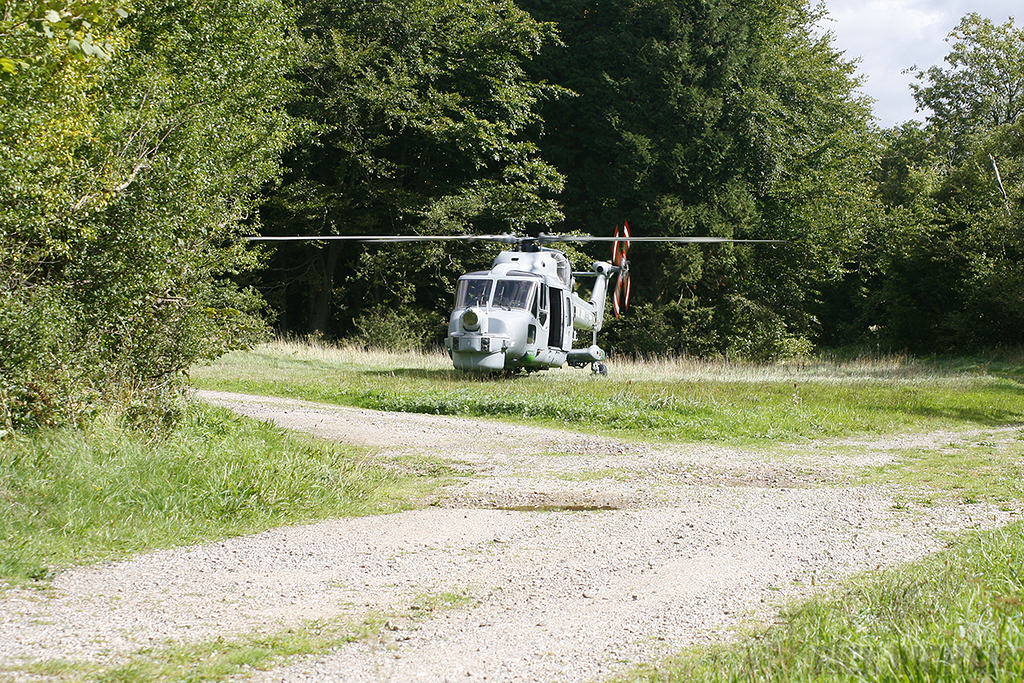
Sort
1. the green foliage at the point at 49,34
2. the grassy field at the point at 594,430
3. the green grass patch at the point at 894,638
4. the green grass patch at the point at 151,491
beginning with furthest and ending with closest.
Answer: the green foliage at the point at 49,34 → the green grass patch at the point at 151,491 → the grassy field at the point at 594,430 → the green grass patch at the point at 894,638

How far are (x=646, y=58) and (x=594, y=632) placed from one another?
33.2 meters

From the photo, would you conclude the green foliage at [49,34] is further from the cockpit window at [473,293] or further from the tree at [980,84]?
the tree at [980,84]

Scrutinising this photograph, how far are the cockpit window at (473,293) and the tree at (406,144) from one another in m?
13.3

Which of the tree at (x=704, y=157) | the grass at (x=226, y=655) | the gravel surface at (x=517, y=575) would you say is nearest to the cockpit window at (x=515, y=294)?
the gravel surface at (x=517, y=575)

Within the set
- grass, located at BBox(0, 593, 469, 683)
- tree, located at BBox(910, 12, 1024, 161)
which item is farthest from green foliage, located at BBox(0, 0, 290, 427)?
tree, located at BBox(910, 12, 1024, 161)

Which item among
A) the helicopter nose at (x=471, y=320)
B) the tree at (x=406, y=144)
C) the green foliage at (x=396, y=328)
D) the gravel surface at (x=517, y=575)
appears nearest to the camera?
the gravel surface at (x=517, y=575)

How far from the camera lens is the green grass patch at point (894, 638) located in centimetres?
334

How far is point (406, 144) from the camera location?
3469cm

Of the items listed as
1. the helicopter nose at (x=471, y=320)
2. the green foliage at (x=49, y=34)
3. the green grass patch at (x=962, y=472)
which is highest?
the green foliage at (x=49, y=34)

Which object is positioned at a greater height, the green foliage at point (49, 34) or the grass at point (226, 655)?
the green foliage at point (49, 34)

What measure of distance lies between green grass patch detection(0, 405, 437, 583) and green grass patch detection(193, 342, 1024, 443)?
18.0 feet

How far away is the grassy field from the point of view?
376 cm

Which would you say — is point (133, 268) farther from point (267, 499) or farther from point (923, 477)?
point (923, 477)

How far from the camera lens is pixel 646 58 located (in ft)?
115
